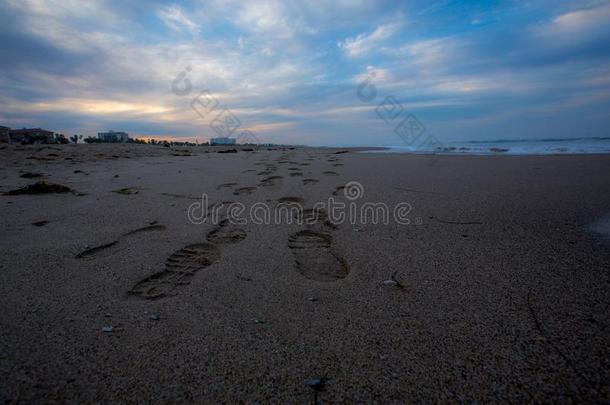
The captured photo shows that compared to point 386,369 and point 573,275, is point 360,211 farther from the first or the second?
point 386,369

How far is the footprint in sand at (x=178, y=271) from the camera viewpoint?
1.27 meters

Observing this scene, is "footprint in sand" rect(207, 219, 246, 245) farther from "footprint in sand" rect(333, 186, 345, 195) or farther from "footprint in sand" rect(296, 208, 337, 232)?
"footprint in sand" rect(333, 186, 345, 195)

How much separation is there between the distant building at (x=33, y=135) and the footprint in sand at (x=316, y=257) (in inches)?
773

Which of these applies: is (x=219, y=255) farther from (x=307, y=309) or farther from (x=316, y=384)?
(x=316, y=384)

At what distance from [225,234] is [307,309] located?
108cm

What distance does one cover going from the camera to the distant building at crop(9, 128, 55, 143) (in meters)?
15.0

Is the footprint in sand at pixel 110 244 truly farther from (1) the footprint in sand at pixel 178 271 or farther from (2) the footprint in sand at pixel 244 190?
(2) the footprint in sand at pixel 244 190

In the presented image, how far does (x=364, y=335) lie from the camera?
96 cm

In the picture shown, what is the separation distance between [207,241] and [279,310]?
950 millimetres

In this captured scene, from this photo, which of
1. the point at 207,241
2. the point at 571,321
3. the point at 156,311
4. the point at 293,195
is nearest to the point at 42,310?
the point at 156,311

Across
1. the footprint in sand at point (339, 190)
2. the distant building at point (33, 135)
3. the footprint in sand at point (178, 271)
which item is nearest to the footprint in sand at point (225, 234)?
the footprint in sand at point (178, 271)

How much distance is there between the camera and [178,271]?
4.79 feet

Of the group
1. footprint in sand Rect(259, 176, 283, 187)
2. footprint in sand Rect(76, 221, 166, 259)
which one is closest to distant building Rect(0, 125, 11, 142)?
footprint in sand Rect(259, 176, 283, 187)

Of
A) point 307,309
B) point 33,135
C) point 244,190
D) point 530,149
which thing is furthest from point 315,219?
point 33,135
